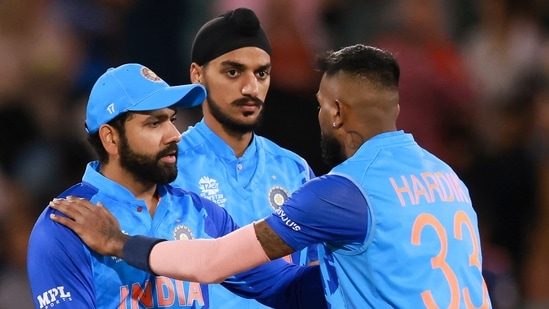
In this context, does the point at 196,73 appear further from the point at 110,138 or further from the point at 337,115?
the point at 337,115

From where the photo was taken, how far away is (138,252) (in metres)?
4.45

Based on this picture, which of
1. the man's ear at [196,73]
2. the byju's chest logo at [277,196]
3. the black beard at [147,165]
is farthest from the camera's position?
the man's ear at [196,73]

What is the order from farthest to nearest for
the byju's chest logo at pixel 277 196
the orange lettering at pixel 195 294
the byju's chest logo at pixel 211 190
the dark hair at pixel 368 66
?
the byju's chest logo at pixel 277 196 < the byju's chest logo at pixel 211 190 < the orange lettering at pixel 195 294 < the dark hair at pixel 368 66

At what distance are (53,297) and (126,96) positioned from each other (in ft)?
2.90

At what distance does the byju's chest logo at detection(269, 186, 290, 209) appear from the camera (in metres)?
5.60

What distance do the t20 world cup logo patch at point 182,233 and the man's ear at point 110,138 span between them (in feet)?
1.43

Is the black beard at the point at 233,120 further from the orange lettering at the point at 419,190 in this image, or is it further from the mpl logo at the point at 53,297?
the mpl logo at the point at 53,297

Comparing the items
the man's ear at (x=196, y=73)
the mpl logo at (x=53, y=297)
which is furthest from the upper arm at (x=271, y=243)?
the man's ear at (x=196, y=73)

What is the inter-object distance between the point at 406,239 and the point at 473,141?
4450mm

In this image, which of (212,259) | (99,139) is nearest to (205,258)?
(212,259)

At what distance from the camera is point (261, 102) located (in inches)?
225

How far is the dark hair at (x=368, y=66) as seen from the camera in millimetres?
4582

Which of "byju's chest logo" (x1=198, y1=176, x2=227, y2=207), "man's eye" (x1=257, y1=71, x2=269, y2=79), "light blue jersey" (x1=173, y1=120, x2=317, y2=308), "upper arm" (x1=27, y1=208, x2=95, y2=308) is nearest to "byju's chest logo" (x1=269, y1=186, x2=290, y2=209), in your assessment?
"light blue jersey" (x1=173, y1=120, x2=317, y2=308)

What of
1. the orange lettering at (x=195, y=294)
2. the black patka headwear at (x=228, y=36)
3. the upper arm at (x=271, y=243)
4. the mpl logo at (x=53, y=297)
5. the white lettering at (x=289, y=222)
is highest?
the black patka headwear at (x=228, y=36)
